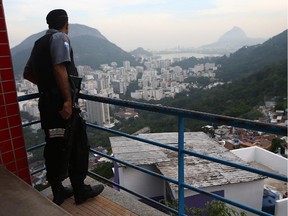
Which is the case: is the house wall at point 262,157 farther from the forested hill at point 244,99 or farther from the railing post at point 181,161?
the forested hill at point 244,99

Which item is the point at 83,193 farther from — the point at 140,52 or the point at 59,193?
the point at 140,52

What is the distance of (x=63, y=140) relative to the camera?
74.1 inches

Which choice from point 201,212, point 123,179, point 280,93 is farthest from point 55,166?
point 280,93

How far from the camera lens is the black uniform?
5.66 ft

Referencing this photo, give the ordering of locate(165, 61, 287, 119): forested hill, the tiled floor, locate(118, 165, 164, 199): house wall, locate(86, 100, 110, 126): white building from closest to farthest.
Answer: the tiled floor < locate(86, 100, 110, 126): white building < locate(118, 165, 164, 199): house wall < locate(165, 61, 287, 119): forested hill

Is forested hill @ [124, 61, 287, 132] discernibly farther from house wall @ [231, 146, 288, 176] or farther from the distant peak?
the distant peak

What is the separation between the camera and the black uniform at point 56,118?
1.73 meters

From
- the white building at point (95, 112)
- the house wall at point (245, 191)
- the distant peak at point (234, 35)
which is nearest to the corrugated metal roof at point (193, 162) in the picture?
the house wall at point (245, 191)

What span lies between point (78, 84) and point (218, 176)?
6.90 metres

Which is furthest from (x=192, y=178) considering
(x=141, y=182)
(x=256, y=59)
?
(x=256, y=59)

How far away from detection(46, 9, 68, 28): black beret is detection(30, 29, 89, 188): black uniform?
62mm

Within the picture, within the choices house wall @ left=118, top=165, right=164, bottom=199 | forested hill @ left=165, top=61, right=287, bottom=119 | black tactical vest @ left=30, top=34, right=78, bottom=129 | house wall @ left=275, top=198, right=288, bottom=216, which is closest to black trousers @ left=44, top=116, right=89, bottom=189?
black tactical vest @ left=30, top=34, right=78, bottom=129

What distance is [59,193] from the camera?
84.4 inches

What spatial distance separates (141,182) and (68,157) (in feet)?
22.1
